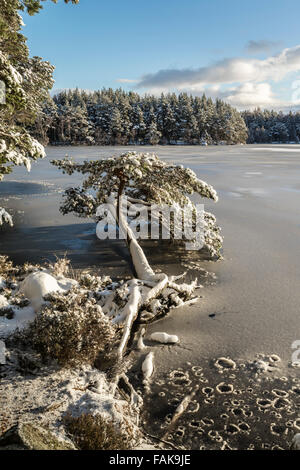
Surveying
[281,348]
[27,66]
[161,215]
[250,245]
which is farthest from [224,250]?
[27,66]

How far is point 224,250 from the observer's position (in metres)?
11.3

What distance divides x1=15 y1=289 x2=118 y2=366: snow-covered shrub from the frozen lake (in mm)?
1778

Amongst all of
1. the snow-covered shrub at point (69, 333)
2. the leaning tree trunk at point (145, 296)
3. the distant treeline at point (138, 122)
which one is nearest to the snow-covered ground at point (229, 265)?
the leaning tree trunk at point (145, 296)

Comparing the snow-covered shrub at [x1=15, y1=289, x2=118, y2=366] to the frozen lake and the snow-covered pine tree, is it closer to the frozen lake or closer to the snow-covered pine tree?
the snow-covered pine tree

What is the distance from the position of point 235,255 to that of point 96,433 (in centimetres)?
804

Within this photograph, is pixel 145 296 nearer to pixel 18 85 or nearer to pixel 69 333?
pixel 69 333

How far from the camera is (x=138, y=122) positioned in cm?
8912

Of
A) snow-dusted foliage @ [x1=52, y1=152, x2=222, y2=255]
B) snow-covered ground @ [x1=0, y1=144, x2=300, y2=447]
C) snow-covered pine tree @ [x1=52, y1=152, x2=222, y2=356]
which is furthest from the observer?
snow-dusted foliage @ [x1=52, y1=152, x2=222, y2=255]

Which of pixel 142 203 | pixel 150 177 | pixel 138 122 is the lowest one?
pixel 142 203

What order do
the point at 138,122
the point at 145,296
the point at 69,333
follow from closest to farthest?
1. the point at 69,333
2. the point at 145,296
3. the point at 138,122

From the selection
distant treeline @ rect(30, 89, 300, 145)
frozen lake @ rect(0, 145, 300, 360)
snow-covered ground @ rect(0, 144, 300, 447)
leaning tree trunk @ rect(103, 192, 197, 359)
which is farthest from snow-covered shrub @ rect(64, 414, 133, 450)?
distant treeline @ rect(30, 89, 300, 145)

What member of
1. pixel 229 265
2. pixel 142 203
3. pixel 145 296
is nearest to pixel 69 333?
pixel 145 296

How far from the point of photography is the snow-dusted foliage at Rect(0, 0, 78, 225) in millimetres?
6066

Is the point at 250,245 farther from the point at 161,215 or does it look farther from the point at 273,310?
the point at 273,310
